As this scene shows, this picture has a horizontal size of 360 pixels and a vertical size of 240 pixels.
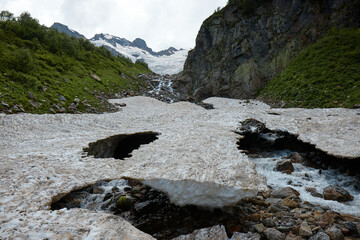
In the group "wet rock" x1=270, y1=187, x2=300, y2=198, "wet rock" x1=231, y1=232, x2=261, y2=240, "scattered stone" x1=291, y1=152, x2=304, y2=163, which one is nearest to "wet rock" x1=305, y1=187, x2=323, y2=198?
"wet rock" x1=270, y1=187, x2=300, y2=198

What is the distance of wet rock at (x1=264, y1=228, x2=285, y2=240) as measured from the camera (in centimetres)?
573

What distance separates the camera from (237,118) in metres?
17.6

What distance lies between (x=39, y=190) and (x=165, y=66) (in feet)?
600

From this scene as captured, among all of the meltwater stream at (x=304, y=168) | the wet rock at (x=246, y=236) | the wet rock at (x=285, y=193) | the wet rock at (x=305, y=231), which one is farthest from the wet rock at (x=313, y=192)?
the wet rock at (x=246, y=236)

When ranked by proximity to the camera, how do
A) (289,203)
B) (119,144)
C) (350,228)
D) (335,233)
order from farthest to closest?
(119,144), (289,203), (350,228), (335,233)

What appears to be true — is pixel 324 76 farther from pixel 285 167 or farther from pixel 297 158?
pixel 285 167

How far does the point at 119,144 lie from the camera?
15.2 meters

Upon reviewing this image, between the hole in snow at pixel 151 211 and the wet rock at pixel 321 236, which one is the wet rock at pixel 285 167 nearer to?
the hole in snow at pixel 151 211

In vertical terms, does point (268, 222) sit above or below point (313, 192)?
below

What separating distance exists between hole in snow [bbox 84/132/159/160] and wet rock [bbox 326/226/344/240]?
31.4ft

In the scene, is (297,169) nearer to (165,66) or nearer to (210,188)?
(210,188)

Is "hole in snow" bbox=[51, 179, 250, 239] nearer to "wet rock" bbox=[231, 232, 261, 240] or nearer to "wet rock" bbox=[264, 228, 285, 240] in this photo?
"wet rock" bbox=[231, 232, 261, 240]

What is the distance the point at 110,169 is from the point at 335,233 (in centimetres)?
779

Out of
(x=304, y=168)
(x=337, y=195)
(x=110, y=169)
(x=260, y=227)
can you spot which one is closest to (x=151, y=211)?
(x=110, y=169)
